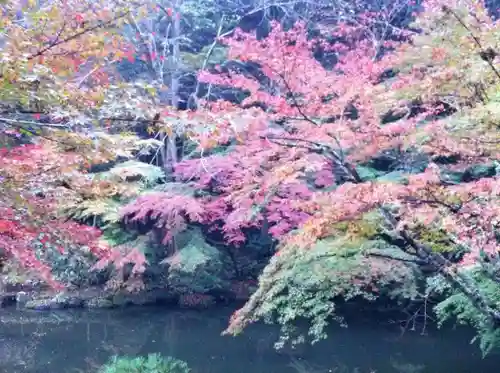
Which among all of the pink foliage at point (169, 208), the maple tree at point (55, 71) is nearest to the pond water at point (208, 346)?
the pink foliage at point (169, 208)

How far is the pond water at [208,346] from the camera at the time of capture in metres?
7.46

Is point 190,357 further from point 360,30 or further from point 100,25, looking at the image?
point 360,30

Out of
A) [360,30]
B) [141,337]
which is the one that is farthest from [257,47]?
[360,30]

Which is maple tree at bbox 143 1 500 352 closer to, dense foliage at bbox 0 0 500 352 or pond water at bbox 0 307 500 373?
dense foliage at bbox 0 0 500 352

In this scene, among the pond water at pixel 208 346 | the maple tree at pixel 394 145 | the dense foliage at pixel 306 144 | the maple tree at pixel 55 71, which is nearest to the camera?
the maple tree at pixel 55 71

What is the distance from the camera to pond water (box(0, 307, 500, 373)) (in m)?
7.46

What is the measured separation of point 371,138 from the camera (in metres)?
5.43

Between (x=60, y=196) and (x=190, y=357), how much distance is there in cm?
508

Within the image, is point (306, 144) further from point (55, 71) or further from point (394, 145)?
point (55, 71)

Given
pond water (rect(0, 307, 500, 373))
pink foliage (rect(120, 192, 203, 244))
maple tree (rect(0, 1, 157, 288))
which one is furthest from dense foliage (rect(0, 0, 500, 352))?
pink foliage (rect(120, 192, 203, 244))

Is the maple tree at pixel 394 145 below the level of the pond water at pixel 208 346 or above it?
above

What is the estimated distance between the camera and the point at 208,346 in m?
8.76

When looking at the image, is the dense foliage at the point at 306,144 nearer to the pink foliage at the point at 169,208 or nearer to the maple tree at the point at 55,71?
the maple tree at the point at 55,71

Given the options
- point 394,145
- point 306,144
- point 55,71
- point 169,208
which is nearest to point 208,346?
point 169,208
